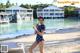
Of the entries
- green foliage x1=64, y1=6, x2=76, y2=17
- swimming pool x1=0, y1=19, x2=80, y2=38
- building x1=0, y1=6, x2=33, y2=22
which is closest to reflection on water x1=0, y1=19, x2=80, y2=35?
swimming pool x1=0, y1=19, x2=80, y2=38

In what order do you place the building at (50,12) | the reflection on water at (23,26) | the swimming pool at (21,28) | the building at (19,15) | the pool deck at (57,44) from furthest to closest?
the building at (50,12)
the building at (19,15)
the reflection on water at (23,26)
the swimming pool at (21,28)
the pool deck at (57,44)

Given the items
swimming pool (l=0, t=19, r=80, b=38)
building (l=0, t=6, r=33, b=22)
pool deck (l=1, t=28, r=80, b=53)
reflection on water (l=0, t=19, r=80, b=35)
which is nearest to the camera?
pool deck (l=1, t=28, r=80, b=53)

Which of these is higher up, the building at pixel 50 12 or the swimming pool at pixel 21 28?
the swimming pool at pixel 21 28

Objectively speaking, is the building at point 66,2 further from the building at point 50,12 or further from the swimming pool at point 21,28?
the swimming pool at point 21,28

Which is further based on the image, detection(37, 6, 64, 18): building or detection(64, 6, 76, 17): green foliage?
detection(37, 6, 64, 18): building

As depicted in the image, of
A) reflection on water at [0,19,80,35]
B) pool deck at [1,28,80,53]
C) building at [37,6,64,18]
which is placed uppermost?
pool deck at [1,28,80,53]

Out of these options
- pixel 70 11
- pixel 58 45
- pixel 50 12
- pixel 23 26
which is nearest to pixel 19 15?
pixel 50 12

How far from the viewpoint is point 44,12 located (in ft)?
199

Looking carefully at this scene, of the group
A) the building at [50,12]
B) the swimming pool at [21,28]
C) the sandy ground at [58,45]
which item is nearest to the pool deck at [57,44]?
the sandy ground at [58,45]

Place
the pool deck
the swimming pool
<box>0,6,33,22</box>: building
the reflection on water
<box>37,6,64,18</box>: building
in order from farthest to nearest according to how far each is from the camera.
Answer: <box>37,6,64,18</box>: building → <box>0,6,33,22</box>: building → the reflection on water → the swimming pool → the pool deck

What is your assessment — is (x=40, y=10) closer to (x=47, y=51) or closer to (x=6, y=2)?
(x=6, y=2)

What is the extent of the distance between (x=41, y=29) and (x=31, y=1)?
59.4 meters

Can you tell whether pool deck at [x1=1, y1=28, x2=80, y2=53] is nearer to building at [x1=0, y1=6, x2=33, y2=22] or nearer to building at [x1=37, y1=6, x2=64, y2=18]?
building at [x1=0, y1=6, x2=33, y2=22]

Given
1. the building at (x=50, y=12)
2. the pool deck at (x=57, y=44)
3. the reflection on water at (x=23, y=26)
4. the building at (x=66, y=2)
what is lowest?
the building at (x=50, y=12)
